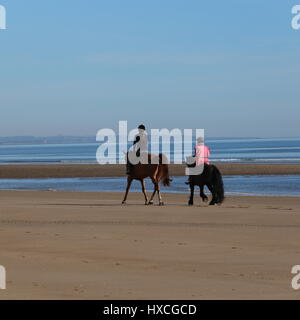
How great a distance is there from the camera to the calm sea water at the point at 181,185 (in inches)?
1240

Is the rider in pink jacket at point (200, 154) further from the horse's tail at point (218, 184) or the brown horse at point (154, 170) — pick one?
the brown horse at point (154, 170)

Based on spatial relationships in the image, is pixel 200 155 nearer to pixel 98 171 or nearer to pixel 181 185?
pixel 181 185

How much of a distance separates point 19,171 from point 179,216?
3447 centimetres

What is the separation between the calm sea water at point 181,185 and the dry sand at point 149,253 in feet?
36.4

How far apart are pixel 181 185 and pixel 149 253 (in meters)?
22.5

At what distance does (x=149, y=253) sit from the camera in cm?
1259

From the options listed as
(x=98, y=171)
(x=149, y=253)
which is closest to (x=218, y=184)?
(x=149, y=253)

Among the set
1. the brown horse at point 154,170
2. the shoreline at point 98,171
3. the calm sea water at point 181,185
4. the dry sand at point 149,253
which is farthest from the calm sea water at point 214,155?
the dry sand at point 149,253

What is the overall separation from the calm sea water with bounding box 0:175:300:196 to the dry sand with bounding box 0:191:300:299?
1110 centimetres

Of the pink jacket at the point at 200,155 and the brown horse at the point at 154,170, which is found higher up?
the pink jacket at the point at 200,155

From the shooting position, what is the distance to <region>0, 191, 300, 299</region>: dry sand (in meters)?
9.91

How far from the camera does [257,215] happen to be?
1873cm
